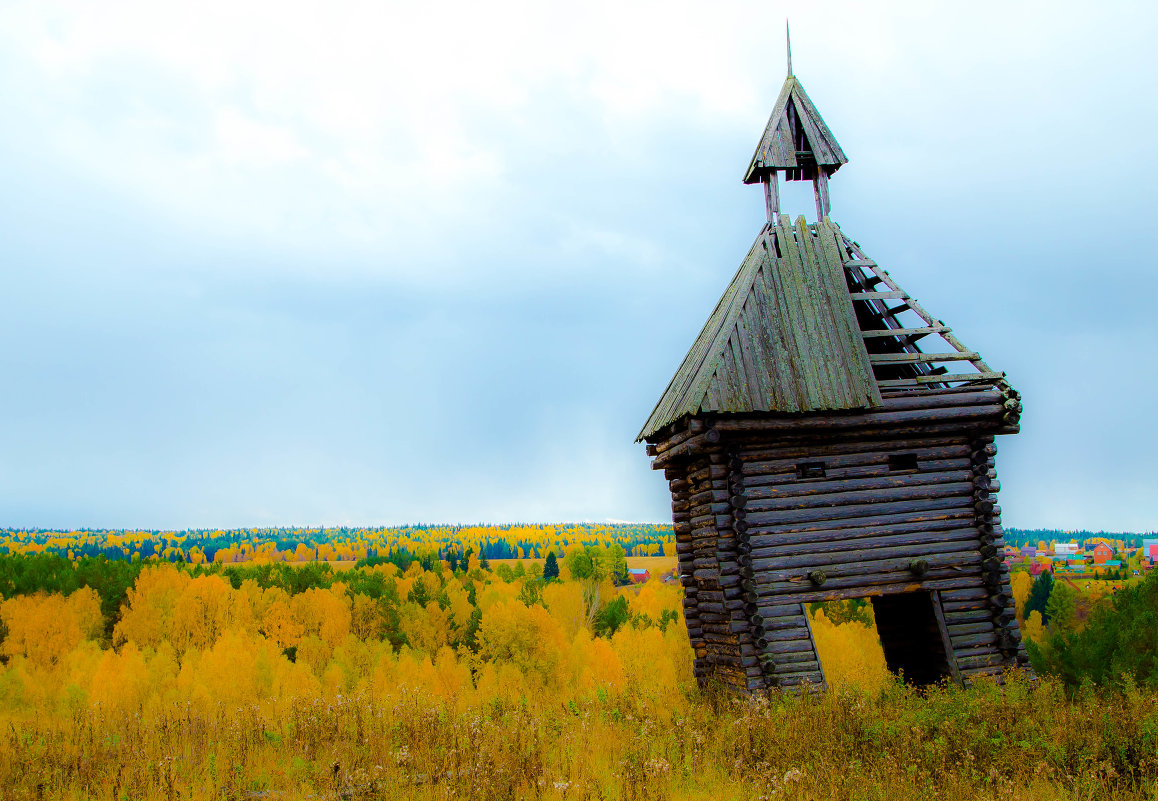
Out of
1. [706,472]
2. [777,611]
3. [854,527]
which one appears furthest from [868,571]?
[706,472]

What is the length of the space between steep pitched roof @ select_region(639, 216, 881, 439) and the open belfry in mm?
40

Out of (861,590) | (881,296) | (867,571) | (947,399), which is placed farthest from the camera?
(881,296)

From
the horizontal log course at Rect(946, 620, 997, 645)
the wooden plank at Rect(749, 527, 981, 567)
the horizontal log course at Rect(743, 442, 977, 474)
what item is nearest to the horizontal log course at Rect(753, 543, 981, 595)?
the wooden plank at Rect(749, 527, 981, 567)

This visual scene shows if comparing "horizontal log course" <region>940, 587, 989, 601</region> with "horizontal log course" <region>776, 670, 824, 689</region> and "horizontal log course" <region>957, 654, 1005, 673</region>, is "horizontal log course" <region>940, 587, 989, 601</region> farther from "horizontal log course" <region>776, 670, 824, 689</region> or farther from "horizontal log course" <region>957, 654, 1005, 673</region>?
"horizontal log course" <region>776, 670, 824, 689</region>

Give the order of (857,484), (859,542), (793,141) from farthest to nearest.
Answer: (793,141)
(857,484)
(859,542)

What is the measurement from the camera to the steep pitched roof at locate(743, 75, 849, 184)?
18.6m

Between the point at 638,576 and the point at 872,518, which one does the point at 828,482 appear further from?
the point at 638,576

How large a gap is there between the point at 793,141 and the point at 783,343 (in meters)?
5.46

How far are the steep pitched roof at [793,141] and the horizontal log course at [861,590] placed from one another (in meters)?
9.41

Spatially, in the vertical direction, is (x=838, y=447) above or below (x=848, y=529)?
above

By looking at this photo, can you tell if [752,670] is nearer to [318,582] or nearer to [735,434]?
[735,434]

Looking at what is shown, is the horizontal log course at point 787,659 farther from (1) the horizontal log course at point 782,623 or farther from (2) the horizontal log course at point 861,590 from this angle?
(2) the horizontal log course at point 861,590

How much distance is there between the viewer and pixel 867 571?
15.2m

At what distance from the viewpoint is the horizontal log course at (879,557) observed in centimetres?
1493
